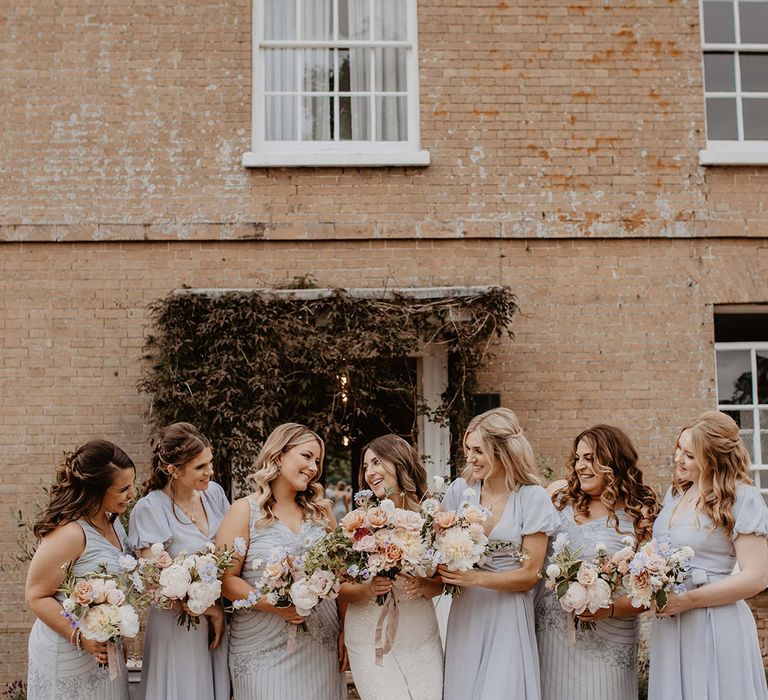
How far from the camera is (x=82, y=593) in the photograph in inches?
155

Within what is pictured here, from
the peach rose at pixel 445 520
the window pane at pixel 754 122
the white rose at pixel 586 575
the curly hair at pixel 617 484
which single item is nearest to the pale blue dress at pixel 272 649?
the peach rose at pixel 445 520

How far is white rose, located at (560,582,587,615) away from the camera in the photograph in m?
4.16

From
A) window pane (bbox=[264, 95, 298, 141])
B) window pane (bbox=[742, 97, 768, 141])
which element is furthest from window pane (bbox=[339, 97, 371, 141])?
window pane (bbox=[742, 97, 768, 141])

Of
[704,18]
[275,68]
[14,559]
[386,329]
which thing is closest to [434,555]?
[386,329]

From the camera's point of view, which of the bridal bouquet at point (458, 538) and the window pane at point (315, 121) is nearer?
the bridal bouquet at point (458, 538)

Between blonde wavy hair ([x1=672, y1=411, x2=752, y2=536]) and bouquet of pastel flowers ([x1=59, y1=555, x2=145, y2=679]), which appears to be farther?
blonde wavy hair ([x1=672, y1=411, x2=752, y2=536])

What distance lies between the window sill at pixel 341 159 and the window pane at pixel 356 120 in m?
0.35

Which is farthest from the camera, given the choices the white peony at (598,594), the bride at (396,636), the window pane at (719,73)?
the window pane at (719,73)

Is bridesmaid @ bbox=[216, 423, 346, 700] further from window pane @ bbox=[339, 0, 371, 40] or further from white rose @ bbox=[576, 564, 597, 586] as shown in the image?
window pane @ bbox=[339, 0, 371, 40]

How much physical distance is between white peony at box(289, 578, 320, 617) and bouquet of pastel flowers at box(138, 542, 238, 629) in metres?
0.33

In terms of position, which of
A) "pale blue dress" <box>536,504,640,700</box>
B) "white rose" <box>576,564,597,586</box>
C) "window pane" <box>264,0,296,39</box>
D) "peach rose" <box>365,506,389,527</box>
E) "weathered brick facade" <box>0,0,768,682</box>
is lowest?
"pale blue dress" <box>536,504,640,700</box>

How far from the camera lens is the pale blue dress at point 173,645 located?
14.5ft

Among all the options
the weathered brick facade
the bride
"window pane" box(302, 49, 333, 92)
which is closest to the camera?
the bride

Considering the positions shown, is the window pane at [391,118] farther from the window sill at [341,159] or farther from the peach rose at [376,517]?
the peach rose at [376,517]
